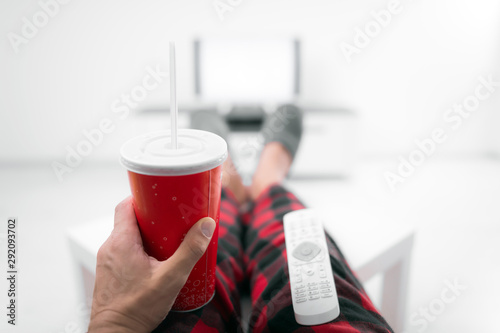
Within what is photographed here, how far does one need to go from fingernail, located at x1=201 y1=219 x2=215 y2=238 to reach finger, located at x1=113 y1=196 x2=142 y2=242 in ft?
0.26

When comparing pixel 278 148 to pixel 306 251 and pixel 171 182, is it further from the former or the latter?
pixel 171 182

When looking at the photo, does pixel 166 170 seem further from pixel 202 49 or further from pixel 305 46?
pixel 305 46

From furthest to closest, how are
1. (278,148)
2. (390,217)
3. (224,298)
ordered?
1. (278,148)
2. (390,217)
3. (224,298)

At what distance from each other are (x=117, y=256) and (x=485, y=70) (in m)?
2.53

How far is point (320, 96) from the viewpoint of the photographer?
7.73ft

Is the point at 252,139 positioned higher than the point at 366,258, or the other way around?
the point at 366,258

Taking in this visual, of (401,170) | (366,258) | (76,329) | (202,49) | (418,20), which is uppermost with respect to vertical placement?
(418,20)

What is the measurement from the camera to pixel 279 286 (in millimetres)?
567

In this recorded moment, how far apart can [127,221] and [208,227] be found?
96mm

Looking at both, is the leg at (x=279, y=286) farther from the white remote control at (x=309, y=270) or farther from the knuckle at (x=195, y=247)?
the knuckle at (x=195, y=247)

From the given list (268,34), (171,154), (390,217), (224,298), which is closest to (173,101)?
(171,154)

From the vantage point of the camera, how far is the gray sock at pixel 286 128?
4.15 ft

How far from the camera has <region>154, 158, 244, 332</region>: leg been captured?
50 centimetres

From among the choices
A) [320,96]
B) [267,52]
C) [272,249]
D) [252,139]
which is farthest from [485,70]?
[272,249]
